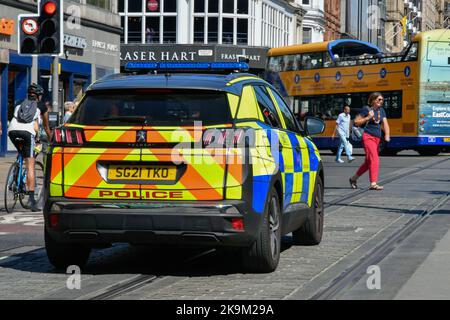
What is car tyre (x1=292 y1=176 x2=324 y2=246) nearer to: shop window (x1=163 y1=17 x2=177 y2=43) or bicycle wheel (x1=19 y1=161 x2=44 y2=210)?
bicycle wheel (x1=19 y1=161 x2=44 y2=210)

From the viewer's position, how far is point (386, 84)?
40344mm

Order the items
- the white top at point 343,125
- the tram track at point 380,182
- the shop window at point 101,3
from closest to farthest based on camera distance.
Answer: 1. the tram track at point 380,182
2. the white top at point 343,125
3. the shop window at point 101,3

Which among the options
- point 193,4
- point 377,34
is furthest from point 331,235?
point 377,34

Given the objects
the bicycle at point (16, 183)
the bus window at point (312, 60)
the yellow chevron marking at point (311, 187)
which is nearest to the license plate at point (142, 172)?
the yellow chevron marking at point (311, 187)

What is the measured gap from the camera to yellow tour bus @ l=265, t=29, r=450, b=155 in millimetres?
39344

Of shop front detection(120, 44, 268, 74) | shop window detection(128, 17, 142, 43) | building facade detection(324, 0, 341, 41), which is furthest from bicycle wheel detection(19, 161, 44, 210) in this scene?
building facade detection(324, 0, 341, 41)

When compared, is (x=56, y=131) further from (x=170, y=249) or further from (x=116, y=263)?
(x=170, y=249)

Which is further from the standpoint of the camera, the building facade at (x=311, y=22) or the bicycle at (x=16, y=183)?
the building facade at (x=311, y=22)

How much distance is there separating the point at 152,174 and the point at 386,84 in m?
32.6

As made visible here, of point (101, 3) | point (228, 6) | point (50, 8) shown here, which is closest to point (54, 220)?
point (50, 8)

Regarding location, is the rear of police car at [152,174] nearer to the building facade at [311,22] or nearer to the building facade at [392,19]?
the building facade at [311,22]

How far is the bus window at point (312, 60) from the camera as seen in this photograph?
141ft

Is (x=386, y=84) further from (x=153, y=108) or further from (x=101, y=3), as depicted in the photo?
(x=153, y=108)

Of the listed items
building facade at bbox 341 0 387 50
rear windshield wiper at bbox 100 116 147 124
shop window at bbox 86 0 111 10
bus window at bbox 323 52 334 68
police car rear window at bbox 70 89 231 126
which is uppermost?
building facade at bbox 341 0 387 50
